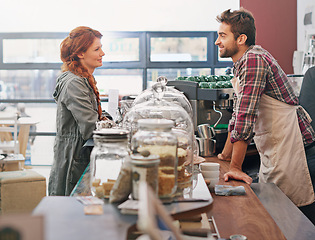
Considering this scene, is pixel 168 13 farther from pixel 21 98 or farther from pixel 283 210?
pixel 283 210

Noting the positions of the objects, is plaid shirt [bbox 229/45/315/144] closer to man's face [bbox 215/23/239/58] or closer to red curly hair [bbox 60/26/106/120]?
man's face [bbox 215/23/239/58]

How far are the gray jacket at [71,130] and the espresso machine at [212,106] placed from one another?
77 centimetres

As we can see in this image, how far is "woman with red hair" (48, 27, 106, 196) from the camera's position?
9.23ft

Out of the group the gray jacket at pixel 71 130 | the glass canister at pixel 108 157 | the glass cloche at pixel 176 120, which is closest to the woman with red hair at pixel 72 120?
the gray jacket at pixel 71 130

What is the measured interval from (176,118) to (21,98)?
6.19m

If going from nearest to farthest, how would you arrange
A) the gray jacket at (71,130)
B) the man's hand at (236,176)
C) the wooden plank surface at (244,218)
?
the wooden plank surface at (244,218)
the man's hand at (236,176)
the gray jacket at (71,130)

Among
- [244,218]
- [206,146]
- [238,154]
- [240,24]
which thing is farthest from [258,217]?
[240,24]

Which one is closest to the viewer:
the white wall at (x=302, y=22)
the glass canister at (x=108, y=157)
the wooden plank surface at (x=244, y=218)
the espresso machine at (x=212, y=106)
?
the glass canister at (x=108, y=157)

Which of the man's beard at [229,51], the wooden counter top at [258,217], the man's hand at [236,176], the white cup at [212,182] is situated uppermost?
the man's beard at [229,51]

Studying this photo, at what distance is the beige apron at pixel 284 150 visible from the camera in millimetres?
2502

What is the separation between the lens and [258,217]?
1.57 metres

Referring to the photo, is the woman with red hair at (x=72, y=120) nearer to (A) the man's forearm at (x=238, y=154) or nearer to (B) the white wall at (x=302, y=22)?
(A) the man's forearm at (x=238, y=154)

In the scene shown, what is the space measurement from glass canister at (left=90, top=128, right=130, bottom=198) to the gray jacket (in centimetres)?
149

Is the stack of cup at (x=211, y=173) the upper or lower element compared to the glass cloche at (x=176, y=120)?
lower
